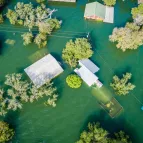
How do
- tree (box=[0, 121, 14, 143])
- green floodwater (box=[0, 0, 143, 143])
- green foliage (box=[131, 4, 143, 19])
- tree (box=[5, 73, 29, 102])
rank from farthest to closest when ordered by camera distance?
green foliage (box=[131, 4, 143, 19]), tree (box=[5, 73, 29, 102]), green floodwater (box=[0, 0, 143, 143]), tree (box=[0, 121, 14, 143])

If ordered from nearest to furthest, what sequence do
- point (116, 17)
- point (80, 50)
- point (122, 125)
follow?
1. point (122, 125)
2. point (80, 50)
3. point (116, 17)

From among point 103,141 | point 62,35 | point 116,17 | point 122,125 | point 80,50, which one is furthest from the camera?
point 116,17

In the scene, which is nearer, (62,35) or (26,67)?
(26,67)

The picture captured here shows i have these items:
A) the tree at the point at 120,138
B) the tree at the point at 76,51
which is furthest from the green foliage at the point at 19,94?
the tree at the point at 120,138

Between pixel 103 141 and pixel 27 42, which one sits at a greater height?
pixel 27 42

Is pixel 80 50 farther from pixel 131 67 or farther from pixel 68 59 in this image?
pixel 131 67

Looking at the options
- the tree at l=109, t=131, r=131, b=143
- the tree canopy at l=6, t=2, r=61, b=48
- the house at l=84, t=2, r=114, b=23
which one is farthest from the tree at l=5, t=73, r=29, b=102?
the house at l=84, t=2, r=114, b=23

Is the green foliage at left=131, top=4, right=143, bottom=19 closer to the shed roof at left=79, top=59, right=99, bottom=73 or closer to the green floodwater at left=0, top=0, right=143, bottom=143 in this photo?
the green floodwater at left=0, top=0, right=143, bottom=143

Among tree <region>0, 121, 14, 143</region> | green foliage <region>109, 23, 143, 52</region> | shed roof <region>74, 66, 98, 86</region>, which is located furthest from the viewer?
green foliage <region>109, 23, 143, 52</region>

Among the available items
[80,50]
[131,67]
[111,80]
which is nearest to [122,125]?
[111,80]
